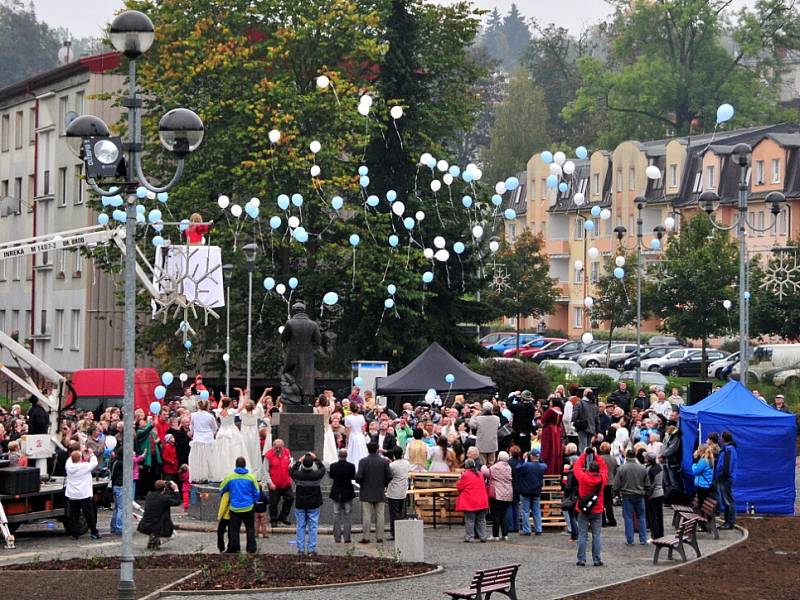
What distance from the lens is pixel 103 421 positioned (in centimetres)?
3322

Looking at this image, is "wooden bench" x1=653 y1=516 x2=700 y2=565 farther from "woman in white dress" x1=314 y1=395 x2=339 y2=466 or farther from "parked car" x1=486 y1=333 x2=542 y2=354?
"parked car" x1=486 y1=333 x2=542 y2=354

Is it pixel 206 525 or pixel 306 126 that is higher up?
pixel 306 126

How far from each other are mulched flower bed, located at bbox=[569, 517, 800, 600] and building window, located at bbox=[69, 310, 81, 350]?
41.6m

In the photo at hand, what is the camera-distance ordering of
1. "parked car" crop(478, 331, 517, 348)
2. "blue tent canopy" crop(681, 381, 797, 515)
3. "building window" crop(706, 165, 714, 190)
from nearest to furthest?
"blue tent canopy" crop(681, 381, 797, 515), "building window" crop(706, 165, 714, 190), "parked car" crop(478, 331, 517, 348)

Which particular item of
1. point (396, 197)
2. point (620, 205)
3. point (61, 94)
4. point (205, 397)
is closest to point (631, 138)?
point (620, 205)

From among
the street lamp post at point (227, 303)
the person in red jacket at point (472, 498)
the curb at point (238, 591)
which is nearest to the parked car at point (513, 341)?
the street lamp post at point (227, 303)

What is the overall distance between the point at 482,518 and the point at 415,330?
76.5 feet

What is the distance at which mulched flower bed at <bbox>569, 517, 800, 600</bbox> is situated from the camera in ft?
70.9

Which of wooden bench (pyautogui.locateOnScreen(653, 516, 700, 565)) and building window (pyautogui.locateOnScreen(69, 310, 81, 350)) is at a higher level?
building window (pyautogui.locateOnScreen(69, 310, 81, 350))

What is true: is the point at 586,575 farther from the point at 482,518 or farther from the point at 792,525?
the point at 792,525

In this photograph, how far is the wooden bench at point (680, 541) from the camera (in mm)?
24766

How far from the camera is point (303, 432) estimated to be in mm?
29422

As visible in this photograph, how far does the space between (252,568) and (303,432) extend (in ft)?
20.5

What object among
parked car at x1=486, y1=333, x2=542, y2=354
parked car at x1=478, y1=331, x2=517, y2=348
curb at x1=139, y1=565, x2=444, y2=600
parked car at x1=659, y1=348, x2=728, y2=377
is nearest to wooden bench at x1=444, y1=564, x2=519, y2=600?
curb at x1=139, y1=565, x2=444, y2=600
